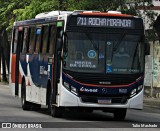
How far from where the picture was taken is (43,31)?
21656 millimetres

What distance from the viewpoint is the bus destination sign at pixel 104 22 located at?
1941 centimetres

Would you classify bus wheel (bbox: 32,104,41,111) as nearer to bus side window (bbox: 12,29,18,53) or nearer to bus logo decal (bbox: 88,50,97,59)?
bus side window (bbox: 12,29,18,53)

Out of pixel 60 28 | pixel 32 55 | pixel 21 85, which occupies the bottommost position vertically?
pixel 21 85

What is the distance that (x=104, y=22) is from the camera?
1950 cm

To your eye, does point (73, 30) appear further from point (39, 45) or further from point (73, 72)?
point (39, 45)

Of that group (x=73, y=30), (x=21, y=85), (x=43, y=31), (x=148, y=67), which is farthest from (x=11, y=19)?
(x=73, y=30)

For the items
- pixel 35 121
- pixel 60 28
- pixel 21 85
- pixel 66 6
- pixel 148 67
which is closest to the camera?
pixel 35 121

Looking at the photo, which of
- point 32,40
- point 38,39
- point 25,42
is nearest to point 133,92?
point 38,39

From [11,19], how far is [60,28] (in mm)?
23386

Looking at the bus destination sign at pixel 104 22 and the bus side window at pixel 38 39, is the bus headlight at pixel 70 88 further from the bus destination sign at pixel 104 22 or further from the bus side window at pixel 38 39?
the bus side window at pixel 38 39

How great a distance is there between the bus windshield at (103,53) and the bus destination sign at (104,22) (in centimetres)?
29

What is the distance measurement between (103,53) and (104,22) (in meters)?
1.00

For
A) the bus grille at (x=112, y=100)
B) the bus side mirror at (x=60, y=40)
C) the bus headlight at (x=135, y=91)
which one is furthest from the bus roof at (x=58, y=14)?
the bus grille at (x=112, y=100)

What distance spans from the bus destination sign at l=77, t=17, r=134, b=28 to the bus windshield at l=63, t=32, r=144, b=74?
0.96ft
